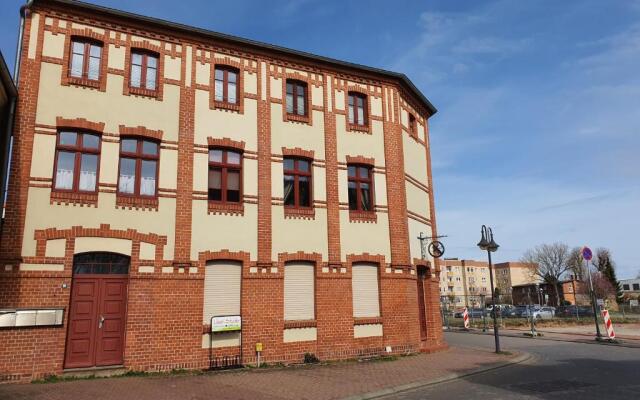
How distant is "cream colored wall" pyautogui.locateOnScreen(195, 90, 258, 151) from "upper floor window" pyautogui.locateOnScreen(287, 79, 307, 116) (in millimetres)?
1445

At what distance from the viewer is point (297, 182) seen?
649 inches

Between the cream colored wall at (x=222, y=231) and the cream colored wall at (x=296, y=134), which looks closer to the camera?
the cream colored wall at (x=222, y=231)

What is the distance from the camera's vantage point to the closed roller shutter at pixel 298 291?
605 inches

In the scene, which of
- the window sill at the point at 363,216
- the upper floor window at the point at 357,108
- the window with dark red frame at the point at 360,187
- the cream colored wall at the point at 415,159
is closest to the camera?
the window sill at the point at 363,216

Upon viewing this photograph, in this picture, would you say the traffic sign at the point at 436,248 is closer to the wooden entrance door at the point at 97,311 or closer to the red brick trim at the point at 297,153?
the red brick trim at the point at 297,153

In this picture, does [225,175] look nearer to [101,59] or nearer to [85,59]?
[101,59]

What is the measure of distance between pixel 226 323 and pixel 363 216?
612cm

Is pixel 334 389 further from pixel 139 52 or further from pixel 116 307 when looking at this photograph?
pixel 139 52

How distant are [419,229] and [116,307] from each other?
38.2 ft

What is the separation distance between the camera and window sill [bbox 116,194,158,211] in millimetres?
13570

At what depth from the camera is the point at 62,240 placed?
1272cm

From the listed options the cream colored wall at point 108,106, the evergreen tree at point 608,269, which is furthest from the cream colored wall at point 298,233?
the evergreen tree at point 608,269

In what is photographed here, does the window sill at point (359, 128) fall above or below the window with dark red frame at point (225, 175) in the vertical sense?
above

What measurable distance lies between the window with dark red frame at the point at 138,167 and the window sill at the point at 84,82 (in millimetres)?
1739
